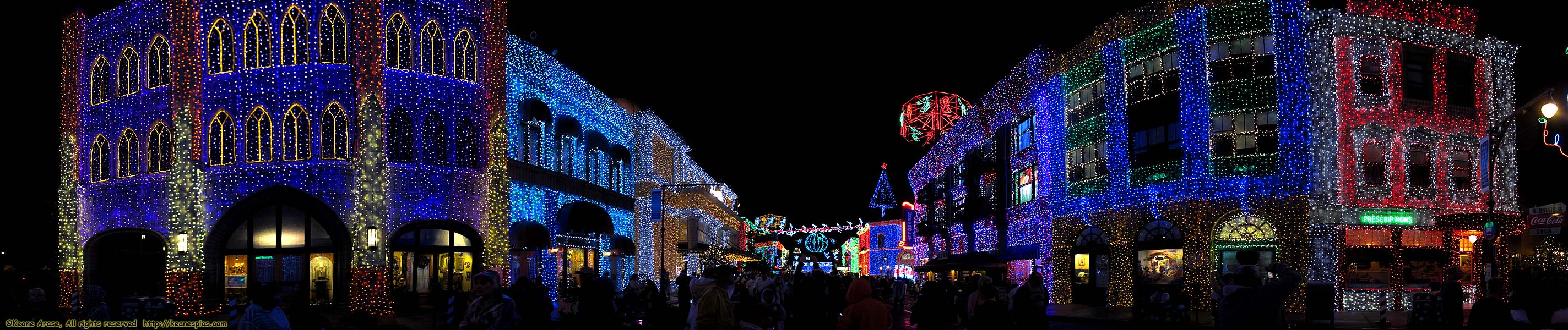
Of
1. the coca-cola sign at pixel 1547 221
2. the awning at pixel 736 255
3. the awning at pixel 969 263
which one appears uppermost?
the coca-cola sign at pixel 1547 221

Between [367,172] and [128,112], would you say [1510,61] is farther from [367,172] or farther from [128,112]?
[128,112]

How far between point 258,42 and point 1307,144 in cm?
2700

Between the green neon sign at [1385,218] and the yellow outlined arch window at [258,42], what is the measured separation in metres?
28.4

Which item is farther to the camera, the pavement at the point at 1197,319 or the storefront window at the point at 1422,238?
the storefront window at the point at 1422,238

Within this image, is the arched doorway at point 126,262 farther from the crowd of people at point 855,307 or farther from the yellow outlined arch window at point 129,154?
the crowd of people at point 855,307

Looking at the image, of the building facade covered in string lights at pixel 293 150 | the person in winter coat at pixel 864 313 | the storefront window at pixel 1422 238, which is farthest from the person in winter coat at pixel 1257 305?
the storefront window at pixel 1422 238

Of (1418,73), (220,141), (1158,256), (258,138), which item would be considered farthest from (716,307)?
(1418,73)

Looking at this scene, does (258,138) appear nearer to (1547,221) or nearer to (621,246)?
(621,246)

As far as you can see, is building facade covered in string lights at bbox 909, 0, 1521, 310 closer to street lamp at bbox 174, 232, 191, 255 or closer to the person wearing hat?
the person wearing hat

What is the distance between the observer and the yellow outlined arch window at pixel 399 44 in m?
29.5

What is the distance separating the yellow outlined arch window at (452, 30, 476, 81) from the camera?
31.0 meters

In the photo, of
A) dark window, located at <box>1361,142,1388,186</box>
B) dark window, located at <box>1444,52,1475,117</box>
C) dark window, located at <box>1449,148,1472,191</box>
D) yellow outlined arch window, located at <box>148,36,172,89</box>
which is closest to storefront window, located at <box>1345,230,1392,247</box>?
dark window, located at <box>1361,142,1388,186</box>

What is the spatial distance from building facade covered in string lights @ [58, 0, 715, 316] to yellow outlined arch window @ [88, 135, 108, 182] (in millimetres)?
61

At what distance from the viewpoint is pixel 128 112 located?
3073cm
